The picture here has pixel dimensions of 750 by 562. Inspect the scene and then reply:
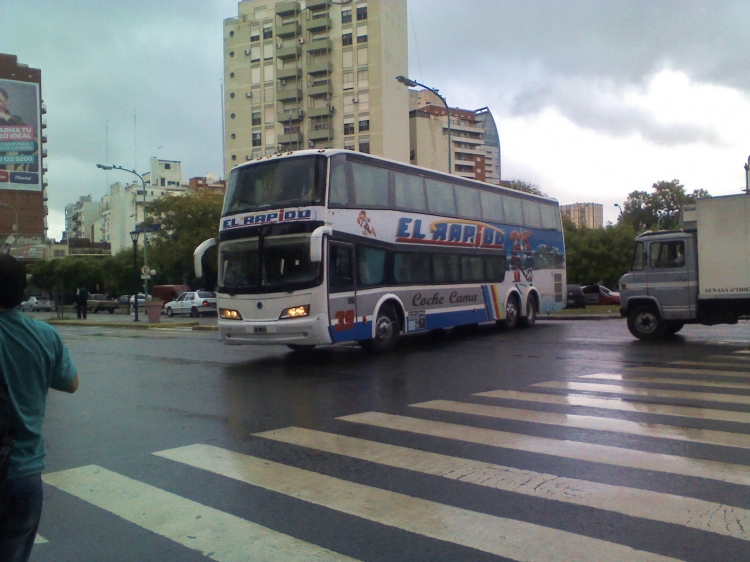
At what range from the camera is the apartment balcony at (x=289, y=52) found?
75188 mm

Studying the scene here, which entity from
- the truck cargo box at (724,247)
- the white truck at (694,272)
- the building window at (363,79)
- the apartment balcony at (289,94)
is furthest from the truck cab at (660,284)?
the apartment balcony at (289,94)

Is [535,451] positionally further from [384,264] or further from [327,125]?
[327,125]

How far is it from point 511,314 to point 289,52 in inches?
2415

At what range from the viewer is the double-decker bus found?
1352 cm

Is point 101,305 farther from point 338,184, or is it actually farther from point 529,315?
point 338,184

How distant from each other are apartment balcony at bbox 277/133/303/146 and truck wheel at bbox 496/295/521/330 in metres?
57.8

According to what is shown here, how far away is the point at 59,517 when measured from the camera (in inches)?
193

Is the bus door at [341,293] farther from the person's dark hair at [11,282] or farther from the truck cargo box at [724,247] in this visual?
the person's dark hair at [11,282]

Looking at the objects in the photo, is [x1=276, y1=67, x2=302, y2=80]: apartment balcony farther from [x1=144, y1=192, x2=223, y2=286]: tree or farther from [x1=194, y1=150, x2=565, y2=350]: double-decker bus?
[x1=194, y1=150, x2=565, y2=350]: double-decker bus

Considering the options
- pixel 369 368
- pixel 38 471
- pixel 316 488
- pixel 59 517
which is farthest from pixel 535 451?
pixel 369 368

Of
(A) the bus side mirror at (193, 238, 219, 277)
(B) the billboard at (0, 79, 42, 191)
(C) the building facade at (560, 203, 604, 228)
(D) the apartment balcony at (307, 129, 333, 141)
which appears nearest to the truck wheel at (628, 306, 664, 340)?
(A) the bus side mirror at (193, 238, 219, 277)

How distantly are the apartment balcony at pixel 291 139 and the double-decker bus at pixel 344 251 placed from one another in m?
58.8

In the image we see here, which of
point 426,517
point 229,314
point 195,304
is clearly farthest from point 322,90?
point 426,517

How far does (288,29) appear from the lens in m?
75.4
